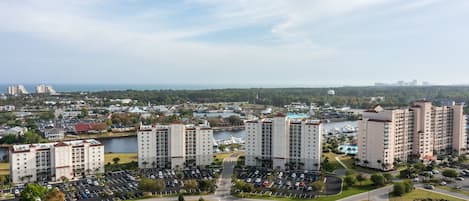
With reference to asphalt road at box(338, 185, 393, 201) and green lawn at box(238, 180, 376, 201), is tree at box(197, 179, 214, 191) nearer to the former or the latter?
green lawn at box(238, 180, 376, 201)

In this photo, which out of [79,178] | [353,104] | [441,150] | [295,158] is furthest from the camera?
[353,104]

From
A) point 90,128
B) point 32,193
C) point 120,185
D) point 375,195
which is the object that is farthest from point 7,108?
point 375,195

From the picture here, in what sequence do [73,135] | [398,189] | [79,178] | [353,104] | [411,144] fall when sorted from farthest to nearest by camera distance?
[353,104] → [73,135] → [411,144] → [79,178] → [398,189]

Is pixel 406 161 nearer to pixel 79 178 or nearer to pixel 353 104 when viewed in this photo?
pixel 79 178

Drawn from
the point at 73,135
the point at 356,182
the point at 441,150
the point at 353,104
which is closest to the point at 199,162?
the point at 356,182

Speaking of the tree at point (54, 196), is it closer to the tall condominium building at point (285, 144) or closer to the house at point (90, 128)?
the tall condominium building at point (285, 144)
